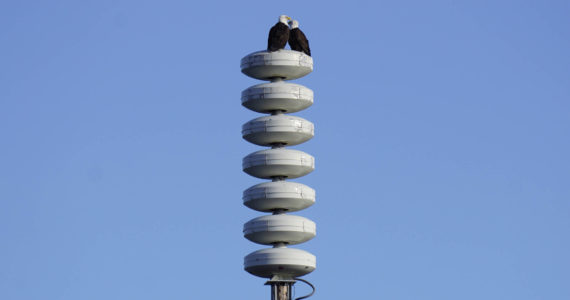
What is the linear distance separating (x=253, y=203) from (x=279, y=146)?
16.5 ft

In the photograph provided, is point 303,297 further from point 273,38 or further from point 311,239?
point 273,38

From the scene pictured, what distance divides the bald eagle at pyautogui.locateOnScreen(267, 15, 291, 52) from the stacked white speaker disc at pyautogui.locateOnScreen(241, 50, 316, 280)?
0.55m

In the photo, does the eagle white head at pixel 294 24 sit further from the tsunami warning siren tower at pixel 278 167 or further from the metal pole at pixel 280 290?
the metal pole at pixel 280 290

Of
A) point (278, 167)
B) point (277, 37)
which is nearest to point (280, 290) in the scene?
point (278, 167)

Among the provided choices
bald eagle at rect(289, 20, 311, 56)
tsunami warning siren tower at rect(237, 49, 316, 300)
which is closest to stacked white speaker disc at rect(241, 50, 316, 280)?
tsunami warning siren tower at rect(237, 49, 316, 300)

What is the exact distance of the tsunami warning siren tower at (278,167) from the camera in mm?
147875

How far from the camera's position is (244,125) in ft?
497

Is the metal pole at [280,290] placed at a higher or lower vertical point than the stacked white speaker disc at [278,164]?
lower

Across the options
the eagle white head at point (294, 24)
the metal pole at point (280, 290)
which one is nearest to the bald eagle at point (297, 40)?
the eagle white head at point (294, 24)

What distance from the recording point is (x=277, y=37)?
15138 centimetres

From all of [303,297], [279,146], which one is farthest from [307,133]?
[303,297]

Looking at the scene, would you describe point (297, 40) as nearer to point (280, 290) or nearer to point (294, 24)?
point (294, 24)

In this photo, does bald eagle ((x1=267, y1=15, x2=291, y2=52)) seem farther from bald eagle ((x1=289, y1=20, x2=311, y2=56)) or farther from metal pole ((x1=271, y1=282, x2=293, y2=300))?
metal pole ((x1=271, y1=282, x2=293, y2=300))

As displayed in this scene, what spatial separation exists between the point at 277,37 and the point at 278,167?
10.3 meters
